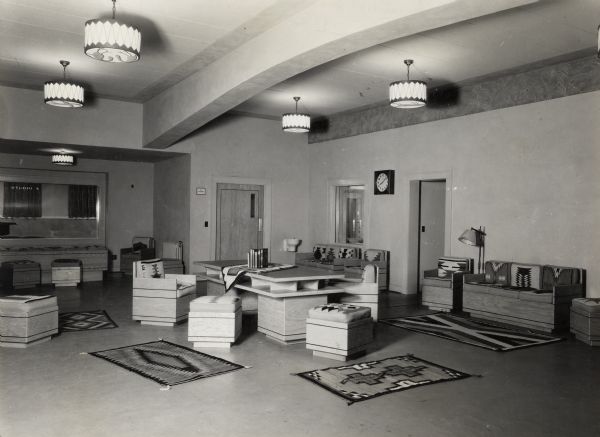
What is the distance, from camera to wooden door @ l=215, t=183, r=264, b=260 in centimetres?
1099

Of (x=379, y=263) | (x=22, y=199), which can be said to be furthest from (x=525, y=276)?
(x=22, y=199)

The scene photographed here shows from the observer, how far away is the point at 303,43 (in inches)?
200

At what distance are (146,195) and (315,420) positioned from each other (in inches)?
387

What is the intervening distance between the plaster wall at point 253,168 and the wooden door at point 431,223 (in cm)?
319

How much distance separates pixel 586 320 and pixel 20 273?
959cm

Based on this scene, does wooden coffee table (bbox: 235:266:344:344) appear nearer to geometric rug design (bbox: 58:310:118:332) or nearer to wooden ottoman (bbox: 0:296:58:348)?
geometric rug design (bbox: 58:310:118:332)

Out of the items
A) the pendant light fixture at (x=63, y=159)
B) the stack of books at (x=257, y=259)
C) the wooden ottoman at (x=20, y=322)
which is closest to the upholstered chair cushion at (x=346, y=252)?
the stack of books at (x=257, y=259)

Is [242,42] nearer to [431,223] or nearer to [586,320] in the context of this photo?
[586,320]

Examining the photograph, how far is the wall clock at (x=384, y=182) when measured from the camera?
9.82 metres

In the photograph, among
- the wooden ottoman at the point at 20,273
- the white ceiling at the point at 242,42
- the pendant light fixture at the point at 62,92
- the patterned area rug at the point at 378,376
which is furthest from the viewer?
the wooden ottoman at the point at 20,273

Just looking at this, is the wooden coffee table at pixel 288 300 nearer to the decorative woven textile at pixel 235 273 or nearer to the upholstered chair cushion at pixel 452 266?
the decorative woven textile at pixel 235 273

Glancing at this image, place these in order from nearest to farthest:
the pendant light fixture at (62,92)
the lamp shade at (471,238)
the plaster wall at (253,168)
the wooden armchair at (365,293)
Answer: the wooden armchair at (365,293) < the pendant light fixture at (62,92) < the lamp shade at (471,238) < the plaster wall at (253,168)

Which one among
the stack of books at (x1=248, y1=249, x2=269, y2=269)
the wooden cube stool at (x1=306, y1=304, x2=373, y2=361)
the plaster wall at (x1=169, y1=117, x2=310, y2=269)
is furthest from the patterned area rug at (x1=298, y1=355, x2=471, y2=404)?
the plaster wall at (x1=169, y1=117, x2=310, y2=269)

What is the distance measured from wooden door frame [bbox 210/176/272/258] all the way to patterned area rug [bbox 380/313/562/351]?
4.85 metres
